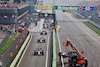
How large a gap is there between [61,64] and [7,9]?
112ft

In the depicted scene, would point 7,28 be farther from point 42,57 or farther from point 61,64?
point 61,64

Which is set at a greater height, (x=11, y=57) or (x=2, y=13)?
(x=2, y=13)

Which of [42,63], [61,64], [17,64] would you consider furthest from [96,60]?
[17,64]

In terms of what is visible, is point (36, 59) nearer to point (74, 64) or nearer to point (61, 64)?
point (61, 64)

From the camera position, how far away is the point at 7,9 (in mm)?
54719

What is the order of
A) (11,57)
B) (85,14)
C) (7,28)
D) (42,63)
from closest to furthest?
(11,57), (42,63), (7,28), (85,14)

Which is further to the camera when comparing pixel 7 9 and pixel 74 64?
pixel 7 9

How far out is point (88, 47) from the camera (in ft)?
119

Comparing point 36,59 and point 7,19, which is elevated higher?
point 7,19

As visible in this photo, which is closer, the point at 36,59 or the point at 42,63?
the point at 42,63


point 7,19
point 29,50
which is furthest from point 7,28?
point 29,50

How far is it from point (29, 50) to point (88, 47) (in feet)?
35.4

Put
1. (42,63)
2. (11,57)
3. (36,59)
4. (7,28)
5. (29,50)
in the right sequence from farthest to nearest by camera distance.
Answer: (7,28), (29,50), (36,59), (42,63), (11,57)

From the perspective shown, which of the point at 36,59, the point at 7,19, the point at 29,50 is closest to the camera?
the point at 36,59
